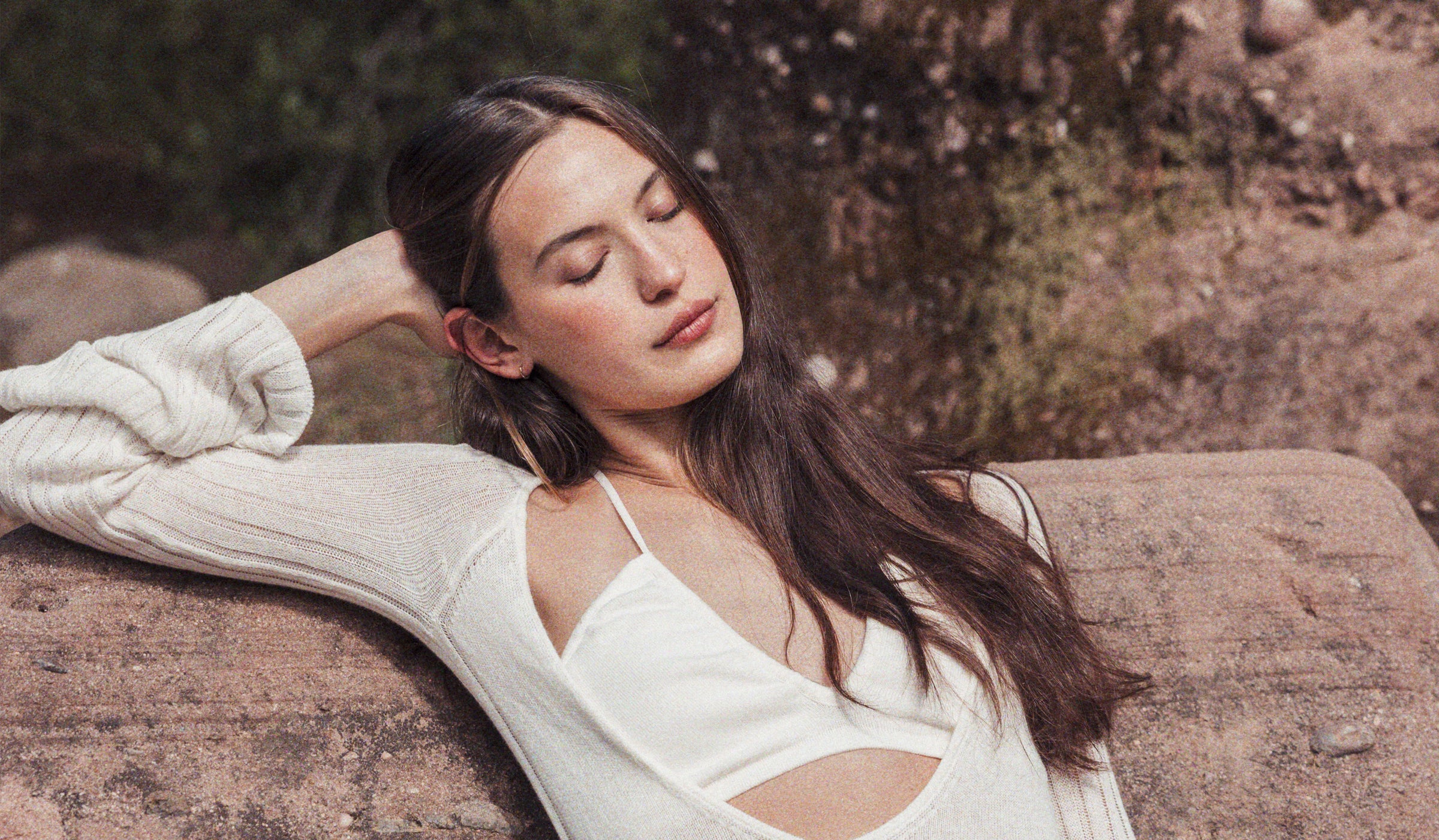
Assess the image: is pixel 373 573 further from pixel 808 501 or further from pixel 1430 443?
pixel 1430 443

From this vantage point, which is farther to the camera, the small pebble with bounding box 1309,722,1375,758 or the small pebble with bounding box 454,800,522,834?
the small pebble with bounding box 1309,722,1375,758

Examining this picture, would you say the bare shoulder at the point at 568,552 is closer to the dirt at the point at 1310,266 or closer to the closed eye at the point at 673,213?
the closed eye at the point at 673,213

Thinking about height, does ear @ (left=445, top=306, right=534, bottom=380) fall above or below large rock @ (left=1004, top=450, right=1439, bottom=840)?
above

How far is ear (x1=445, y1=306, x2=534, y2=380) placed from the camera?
209 centimetres

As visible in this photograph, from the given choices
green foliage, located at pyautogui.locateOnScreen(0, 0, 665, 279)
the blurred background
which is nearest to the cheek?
the blurred background

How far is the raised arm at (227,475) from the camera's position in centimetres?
190

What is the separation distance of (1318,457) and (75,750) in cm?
242

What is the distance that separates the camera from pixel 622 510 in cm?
198

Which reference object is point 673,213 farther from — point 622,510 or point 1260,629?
point 1260,629

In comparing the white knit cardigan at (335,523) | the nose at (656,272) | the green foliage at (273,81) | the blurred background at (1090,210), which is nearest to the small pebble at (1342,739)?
the white knit cardigan at (335,523)

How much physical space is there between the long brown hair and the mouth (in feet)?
0.56

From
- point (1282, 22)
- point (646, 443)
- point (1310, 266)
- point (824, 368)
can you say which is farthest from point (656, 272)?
point (1282, 22)

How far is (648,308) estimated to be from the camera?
1919 mm

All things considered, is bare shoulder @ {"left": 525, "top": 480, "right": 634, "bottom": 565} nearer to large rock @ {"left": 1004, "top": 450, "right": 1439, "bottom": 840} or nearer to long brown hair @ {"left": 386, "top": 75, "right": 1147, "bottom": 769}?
long brown hair @ {"left": 386, "top": 75, "right": 1147, "bottom": 769}
